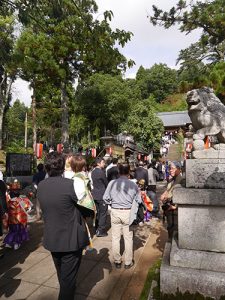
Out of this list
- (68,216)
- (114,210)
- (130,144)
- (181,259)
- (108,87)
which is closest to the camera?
(68,216)

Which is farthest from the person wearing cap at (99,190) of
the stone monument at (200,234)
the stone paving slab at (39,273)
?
the stone monument at (200,234)

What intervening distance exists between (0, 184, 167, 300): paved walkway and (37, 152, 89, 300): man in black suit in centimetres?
83

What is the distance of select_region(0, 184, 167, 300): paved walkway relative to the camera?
3457 millimetres

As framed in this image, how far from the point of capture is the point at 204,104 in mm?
3336

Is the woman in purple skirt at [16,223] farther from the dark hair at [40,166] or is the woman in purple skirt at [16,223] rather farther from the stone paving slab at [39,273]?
the dark hair at [40,166]

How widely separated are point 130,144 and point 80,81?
706 centimetres

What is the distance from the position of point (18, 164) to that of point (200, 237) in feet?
36.1

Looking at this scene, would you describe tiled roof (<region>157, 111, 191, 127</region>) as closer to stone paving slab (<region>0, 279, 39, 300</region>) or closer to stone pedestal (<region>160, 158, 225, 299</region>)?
stone pedestal (<region>160, 158, 225, 299</region>)

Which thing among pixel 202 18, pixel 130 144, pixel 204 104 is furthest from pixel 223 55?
pixel 130 144

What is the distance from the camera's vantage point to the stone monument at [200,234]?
9.04ft

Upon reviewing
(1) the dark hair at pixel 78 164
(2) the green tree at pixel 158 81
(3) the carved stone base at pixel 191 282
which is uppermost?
(2) the green tree at pixel 158 81

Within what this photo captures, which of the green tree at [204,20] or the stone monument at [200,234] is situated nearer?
the stone monument at [200,234]

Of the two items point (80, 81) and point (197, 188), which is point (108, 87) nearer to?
point (80, 81)

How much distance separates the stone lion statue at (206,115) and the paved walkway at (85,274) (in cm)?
226
